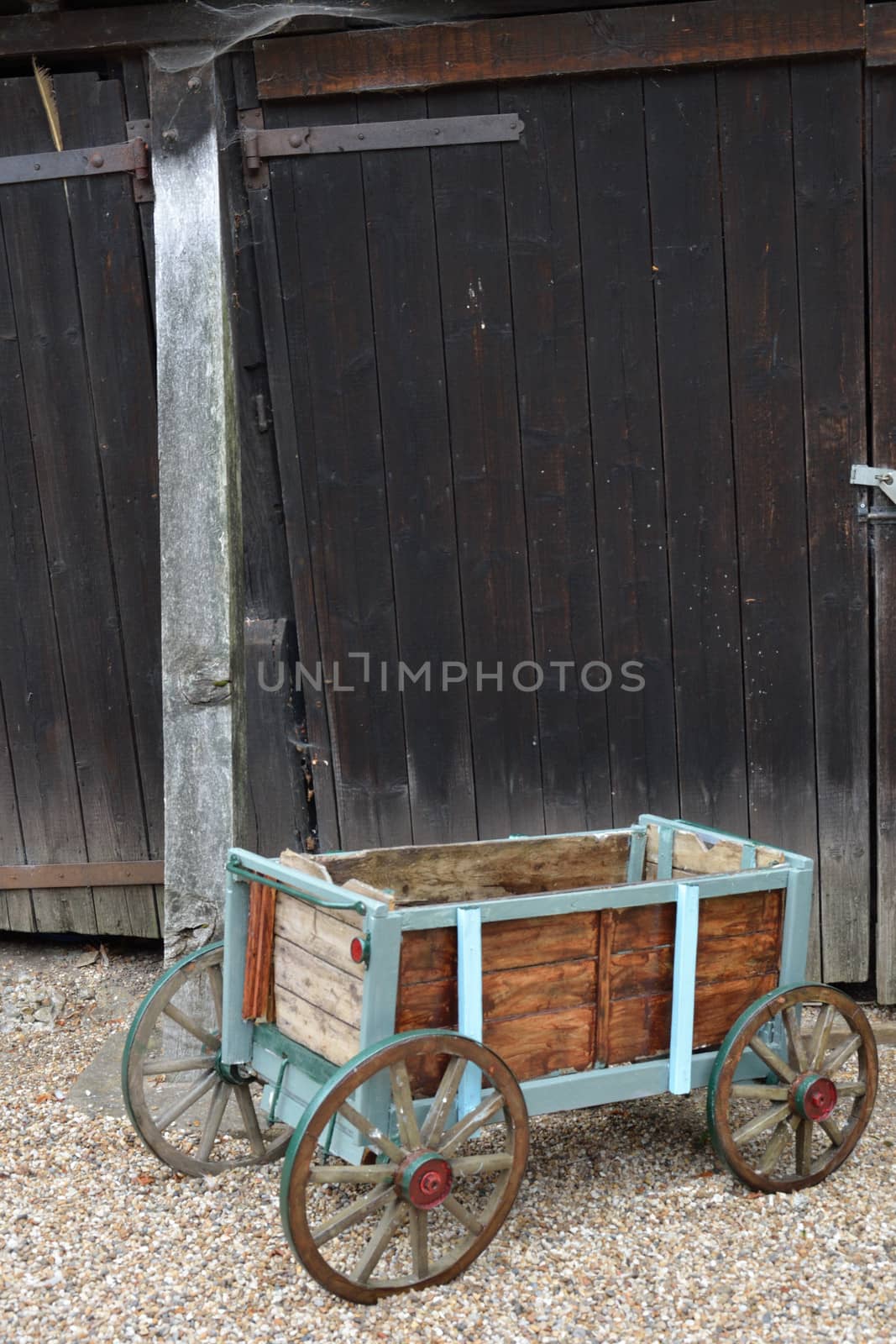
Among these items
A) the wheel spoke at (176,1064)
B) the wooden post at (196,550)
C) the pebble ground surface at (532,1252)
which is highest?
the wooden post at (196,550)

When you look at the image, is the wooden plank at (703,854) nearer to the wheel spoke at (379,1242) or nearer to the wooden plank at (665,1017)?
the wooden plank at (665,1017)

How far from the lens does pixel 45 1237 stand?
2910 mm

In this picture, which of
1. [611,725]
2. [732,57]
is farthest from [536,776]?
[732,57]

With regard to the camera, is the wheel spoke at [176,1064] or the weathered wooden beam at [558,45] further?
the weathered wooden beam at [558,45]

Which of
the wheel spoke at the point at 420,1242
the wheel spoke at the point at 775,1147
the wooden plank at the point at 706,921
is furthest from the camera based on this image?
the wheel spoke at the point at 775,1147

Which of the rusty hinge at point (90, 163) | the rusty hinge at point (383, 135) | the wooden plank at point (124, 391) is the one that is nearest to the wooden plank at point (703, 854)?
the wooden plank at point (124, 391)

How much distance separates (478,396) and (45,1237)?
2805mm

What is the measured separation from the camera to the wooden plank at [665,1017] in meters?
3.01

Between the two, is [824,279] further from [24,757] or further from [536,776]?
[24,757]

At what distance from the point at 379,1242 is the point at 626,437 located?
263cm

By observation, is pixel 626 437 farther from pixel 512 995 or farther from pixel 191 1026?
pixel 191 1026

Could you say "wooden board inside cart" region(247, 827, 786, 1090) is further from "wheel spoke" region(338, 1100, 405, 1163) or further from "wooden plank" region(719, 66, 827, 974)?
"wooden plank" region(719, 66, 827, 974)

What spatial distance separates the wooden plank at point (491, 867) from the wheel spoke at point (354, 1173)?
0.83 m

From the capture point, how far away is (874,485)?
4.06 m
